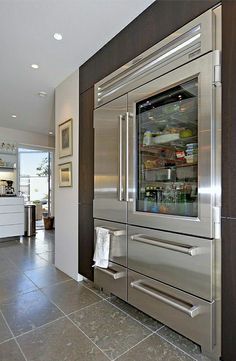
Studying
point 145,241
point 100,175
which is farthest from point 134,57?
point 145,241

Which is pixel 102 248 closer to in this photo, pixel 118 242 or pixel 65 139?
pixel 118 242

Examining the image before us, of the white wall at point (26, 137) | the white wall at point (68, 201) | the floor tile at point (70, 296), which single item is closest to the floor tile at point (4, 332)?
the floor tile at point (70, 296)

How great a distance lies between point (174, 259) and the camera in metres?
1.59

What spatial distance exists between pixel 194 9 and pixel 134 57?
61cm

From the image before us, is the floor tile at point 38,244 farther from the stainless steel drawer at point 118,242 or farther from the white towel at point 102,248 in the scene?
the stainless steel drawer at point 118,242

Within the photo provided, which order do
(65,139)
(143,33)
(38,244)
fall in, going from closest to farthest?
1. (143,33)
2. (65,139)
3. (38,244)

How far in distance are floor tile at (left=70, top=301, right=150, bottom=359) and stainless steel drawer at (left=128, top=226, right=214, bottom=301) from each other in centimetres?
45

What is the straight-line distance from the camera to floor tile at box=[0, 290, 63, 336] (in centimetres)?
183

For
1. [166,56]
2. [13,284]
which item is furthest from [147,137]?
[13,284]

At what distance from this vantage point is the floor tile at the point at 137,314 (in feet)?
5.97

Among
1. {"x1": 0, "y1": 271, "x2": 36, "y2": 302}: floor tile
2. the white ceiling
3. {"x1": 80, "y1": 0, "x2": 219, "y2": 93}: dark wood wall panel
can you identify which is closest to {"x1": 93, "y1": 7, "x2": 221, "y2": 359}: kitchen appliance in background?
{"x1": 80, "y1": 0, "x2": 219, "y2": 93}: dark wood wall panel

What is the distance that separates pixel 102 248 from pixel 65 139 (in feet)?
5.19

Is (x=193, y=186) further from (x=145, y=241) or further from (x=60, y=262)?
(x=60, y=262)

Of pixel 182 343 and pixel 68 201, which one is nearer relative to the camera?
pixel 182 343
